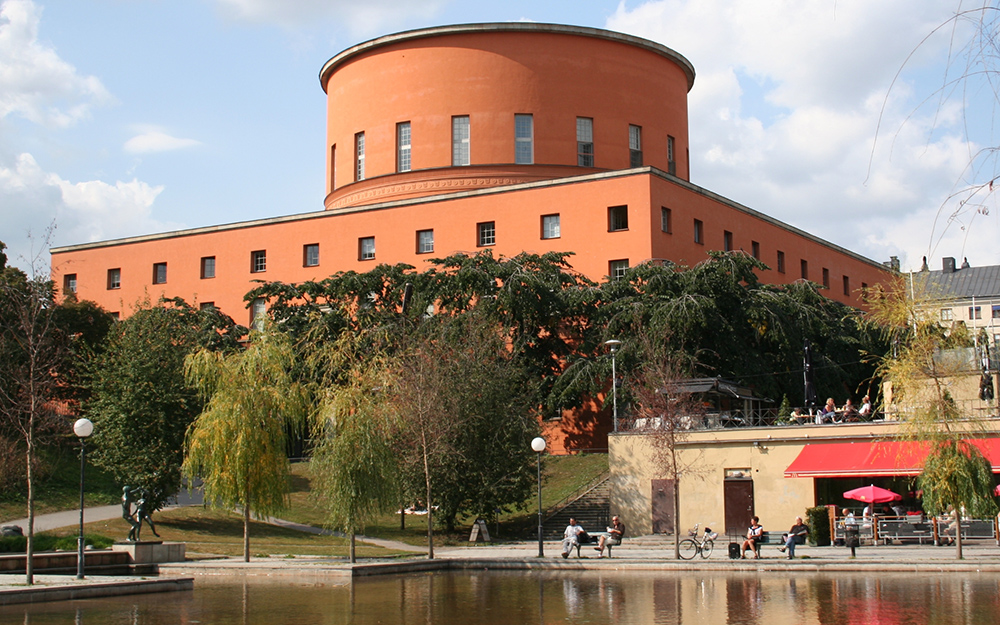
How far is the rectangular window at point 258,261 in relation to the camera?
191 ft

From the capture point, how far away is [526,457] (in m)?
37.0

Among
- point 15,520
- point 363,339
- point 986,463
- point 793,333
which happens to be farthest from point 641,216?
point 15,520

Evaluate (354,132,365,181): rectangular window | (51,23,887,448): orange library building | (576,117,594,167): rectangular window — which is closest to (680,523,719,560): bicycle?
(51,23,887,448): orange library building

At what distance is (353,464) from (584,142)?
30541mm

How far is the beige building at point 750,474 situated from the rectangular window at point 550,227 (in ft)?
48.7

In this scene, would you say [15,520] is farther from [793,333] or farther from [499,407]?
[793,333]

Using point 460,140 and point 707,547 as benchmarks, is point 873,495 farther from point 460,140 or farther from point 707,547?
point 460,140

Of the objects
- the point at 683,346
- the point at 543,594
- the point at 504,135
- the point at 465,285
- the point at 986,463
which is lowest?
the point at 543,594

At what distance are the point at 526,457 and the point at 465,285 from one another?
10.2 metres

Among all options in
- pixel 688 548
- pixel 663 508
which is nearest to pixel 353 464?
pixel 688 548

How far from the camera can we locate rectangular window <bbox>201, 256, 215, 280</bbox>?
195 feet

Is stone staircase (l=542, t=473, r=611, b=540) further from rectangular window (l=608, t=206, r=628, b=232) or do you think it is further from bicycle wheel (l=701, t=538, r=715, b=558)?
rectangular window (l=608, t=206, r=628, b=232)

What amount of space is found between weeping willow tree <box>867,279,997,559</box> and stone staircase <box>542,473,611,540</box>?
1165 cm

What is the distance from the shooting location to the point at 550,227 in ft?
168
